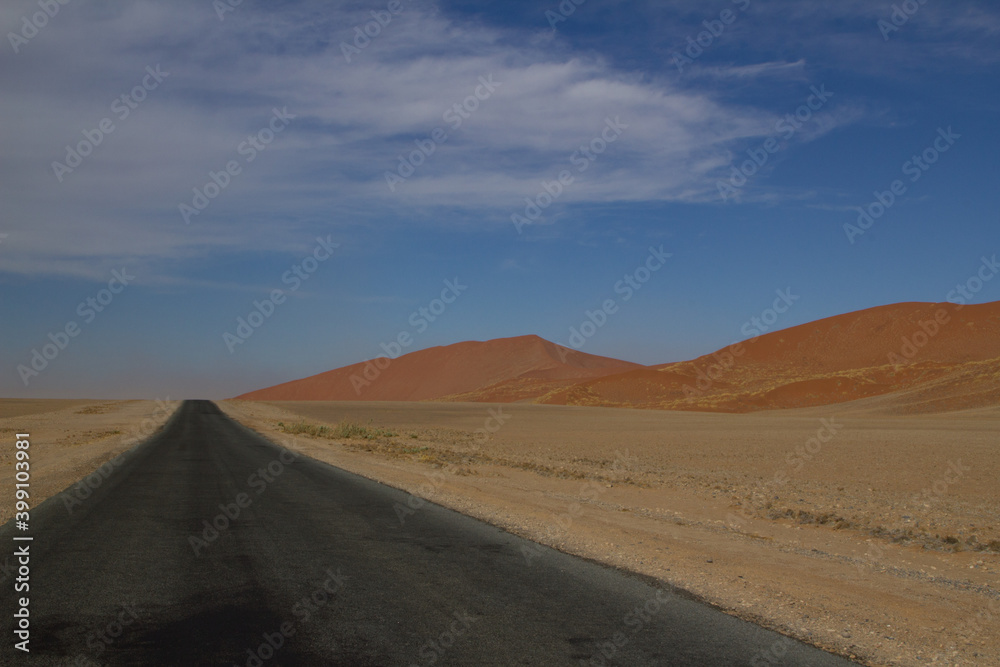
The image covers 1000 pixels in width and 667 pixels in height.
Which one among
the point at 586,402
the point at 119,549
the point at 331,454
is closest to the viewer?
the point at 119,549

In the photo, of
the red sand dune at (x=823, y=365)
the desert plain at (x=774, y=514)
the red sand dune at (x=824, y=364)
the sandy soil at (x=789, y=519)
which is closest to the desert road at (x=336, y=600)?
the desert plain at (x=774, y=514)

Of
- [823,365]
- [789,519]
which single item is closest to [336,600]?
[789,519]

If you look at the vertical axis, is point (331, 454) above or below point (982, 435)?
below

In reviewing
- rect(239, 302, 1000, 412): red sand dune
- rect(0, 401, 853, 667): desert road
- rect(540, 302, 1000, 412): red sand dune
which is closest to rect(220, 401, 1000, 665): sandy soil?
rect(0, 401, 853, 667): desert road

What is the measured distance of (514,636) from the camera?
5934 mm

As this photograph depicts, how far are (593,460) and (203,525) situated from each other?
64.7 feet

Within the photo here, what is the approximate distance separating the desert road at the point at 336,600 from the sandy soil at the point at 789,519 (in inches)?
31.5

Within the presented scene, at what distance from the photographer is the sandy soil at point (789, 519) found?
6.95 meters

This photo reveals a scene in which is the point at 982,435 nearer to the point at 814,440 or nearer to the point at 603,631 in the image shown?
the point at 814,440

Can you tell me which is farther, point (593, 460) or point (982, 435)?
point (982, 435)

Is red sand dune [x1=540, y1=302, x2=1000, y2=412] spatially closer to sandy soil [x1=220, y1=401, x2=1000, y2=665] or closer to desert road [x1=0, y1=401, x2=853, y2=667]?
sandy soil [x1=220, y1=401, x2=1000, y2=665]

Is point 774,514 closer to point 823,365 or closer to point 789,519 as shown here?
point 789,519

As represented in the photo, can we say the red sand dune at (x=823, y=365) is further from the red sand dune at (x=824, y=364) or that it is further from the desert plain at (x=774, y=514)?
the desert plain at (x=774, y=514)

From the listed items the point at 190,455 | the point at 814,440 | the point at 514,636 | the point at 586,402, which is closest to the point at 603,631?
the point at 514,636
